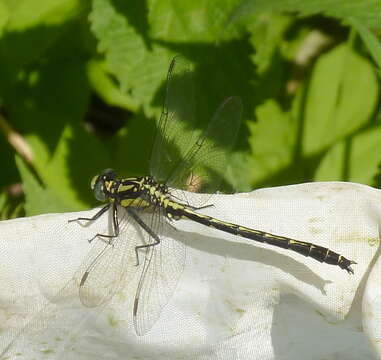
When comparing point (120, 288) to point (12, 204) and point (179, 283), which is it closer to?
point (179, 283)

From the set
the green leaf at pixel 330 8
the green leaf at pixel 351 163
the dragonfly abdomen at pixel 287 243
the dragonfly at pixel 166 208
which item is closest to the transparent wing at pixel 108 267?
the dragonfly at pixel 166 208

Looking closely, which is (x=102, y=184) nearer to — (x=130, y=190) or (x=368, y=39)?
(x=130, y=190)

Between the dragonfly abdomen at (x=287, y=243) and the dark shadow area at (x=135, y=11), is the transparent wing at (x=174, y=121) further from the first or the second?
the dragonfly abdomen at (x=287, y=243)

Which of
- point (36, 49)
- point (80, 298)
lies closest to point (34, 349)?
point (80, 298)

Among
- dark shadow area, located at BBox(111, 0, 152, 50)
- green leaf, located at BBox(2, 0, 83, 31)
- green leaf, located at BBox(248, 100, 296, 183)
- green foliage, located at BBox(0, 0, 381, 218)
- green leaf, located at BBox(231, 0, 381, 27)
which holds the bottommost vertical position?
green leaf, located at BBox(248, 100, 296, 183)

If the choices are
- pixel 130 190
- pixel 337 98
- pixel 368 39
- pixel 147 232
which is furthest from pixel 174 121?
pixel 337 98

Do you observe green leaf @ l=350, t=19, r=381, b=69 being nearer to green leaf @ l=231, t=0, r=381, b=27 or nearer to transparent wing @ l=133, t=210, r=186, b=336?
green leaf @ l=231, t=0, r=381, b=27

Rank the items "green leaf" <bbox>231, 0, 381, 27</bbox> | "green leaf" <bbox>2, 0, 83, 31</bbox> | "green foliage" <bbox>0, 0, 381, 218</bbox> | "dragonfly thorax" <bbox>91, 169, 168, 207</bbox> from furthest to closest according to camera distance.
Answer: "green leaf" <bbox>2, 0, 83, 31</bbox> → "green foliage" <bbox>0, 0, 381, 218</bbox> → "dragonfly thorax" <bbox>91, 169, 168, 207</bbox> → "green leaf" <bbox>231, 0, 381, 27</bbox>

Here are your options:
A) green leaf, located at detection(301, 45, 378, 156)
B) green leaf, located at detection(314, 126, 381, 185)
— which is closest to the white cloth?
green leaf, located at detection(314, 126, 381, 185)
